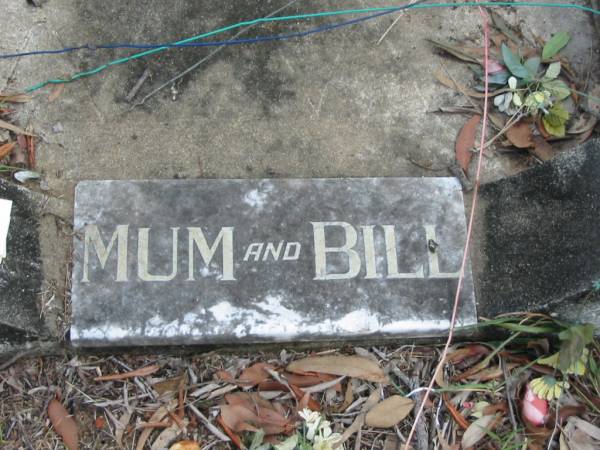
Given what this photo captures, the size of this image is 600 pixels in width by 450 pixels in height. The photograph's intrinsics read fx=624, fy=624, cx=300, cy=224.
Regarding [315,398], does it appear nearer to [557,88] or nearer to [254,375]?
[254,375]

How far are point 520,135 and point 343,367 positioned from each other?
118 centimetres

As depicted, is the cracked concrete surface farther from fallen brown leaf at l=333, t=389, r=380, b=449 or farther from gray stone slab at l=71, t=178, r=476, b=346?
fallen brown leaf at l=333, t=389, r=380, b=449

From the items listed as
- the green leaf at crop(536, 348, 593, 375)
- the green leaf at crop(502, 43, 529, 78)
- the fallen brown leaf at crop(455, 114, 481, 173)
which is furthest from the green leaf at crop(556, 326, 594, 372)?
the green leaf at crop(502, 43, 529, 78)

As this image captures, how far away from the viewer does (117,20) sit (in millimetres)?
2564

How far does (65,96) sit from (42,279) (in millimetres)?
757

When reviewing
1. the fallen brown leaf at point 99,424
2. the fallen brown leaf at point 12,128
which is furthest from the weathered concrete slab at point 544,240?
the fallen brown leaf at point 12,128

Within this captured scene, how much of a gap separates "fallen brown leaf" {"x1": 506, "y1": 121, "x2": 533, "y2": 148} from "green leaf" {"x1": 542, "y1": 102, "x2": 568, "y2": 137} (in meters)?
0.08

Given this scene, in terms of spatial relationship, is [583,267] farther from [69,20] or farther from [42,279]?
[69,20]

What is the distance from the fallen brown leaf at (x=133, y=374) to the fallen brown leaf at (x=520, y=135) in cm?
164

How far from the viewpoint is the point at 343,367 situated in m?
2.25

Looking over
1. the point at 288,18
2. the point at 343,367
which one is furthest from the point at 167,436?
the point at 288,18

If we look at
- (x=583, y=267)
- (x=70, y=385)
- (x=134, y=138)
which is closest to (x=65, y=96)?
(x=134, y=138)

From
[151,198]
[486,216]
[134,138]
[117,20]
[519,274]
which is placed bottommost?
[519,274]

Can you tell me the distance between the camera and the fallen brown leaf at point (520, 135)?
2.51 meters
